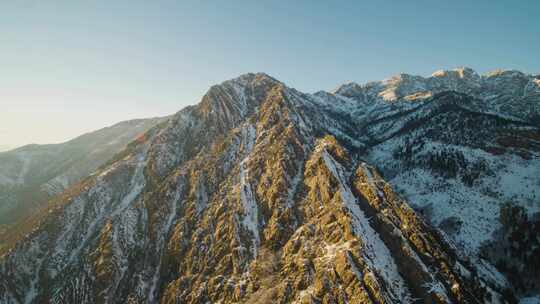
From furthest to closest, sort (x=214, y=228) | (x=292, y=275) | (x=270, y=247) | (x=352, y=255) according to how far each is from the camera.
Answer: (x=214, y=228), (x=270, y=247), (x=292, y=275), (x=352, y=255)

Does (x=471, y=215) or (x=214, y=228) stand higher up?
(x=214, y=228)

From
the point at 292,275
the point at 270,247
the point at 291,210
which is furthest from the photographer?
the point at 291,210

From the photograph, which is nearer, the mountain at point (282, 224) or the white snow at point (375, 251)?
the white snow at point (375, 251)

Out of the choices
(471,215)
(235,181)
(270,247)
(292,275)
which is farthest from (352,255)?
(471,215)

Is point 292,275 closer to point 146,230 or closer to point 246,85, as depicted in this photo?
point 146,230

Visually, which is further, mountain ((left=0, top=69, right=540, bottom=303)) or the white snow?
mountain ((left=0, top=69, right=540, bottom=303))

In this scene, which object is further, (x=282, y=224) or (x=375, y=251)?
(x=282, y=224)

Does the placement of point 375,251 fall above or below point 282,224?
below

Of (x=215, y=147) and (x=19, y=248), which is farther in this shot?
(x=215, y=147)
